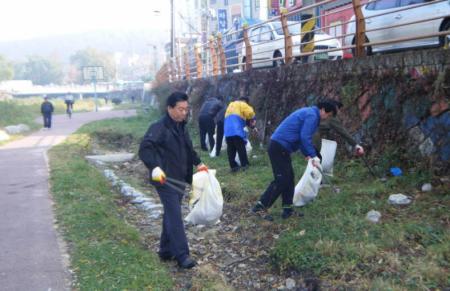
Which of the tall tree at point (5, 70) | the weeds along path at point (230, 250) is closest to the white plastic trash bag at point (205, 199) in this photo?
the weeds along path at point (230, 250)

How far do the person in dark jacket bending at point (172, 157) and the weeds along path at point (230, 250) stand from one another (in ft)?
0.88

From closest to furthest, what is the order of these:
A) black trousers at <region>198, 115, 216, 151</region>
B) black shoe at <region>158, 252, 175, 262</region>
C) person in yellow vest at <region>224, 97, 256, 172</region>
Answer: black shoe at <region>158, 252, 175, 262</region> → person in yellow vest at <region>224, 97, 256, 172</region> → black trousers at <region>198, 115, 216, 151</region>

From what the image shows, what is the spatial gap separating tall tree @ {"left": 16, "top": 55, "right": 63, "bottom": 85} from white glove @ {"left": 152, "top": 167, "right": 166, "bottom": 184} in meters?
131

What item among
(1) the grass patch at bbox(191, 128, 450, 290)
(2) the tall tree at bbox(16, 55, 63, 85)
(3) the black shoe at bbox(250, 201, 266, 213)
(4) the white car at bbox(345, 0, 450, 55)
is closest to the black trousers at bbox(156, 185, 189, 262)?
(1) the grass patch at bbox(191, 128, 450, 290)

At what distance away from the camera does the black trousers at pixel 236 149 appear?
822 centimetres

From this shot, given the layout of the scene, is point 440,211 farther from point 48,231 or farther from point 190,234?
point 48,231

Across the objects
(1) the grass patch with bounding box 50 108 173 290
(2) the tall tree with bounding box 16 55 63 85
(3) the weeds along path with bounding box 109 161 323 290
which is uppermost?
(2) the tall tree with bounding box 16 55 63 85

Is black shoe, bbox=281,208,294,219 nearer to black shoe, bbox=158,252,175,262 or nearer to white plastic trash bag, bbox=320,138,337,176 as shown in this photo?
white plastic trash bag, bbox=320,138,337,176

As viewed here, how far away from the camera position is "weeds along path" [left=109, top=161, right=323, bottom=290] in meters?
4.50

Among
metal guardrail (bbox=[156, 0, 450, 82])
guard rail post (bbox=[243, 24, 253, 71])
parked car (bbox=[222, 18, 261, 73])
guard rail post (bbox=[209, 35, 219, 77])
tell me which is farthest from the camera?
guard rail post (bbox=[209, 35, 219, 77])

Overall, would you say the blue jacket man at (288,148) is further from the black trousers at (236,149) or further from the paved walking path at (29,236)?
the paved walking path at (29,236)

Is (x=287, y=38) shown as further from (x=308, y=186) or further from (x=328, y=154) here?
(x=308, y=186)

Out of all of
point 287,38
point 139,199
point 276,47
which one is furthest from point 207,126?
point 139,199

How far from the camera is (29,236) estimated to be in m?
5.54
